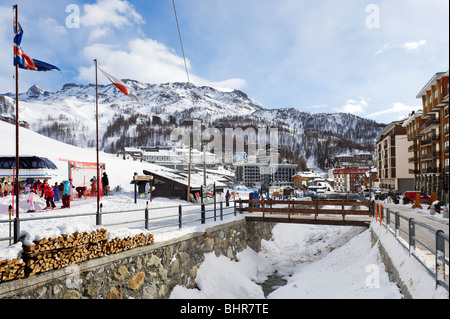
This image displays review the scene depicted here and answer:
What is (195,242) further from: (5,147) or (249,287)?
(5,147)

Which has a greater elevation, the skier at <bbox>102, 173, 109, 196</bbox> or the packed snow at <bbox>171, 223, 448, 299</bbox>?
the skier at <bbox>102, 173, 109, 196</bbox>

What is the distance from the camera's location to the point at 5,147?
5019 cm

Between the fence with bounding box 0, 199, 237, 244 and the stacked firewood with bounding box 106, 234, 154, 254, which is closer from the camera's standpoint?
the fence with bounding box 0, 199, 237, 244

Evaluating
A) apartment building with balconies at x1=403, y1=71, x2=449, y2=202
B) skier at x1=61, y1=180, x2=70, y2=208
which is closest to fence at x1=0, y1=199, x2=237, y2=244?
skier at x1=61, y1=180, x2=70, y2=208

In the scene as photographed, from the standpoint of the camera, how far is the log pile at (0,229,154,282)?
582cm

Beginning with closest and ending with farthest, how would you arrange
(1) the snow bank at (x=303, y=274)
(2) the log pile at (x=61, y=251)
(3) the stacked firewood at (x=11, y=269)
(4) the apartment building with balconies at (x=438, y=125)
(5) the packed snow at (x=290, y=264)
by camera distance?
(4) the apartment building with balconies at (x=438, y=125) → (3) the stacked firewood at (x=11, y=269) → (2) the log pile at (x=61, y=251) → (5) the packed snow at (x=290, y=264) → (1) the snow bank at (x=303, y=274)

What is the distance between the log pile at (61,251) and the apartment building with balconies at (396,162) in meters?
55.0

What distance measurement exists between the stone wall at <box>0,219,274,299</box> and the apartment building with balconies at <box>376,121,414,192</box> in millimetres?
50611

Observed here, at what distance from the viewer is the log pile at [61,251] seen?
582cm

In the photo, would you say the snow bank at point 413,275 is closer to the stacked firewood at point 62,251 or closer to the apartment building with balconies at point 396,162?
the stacked firewood at point 62,251

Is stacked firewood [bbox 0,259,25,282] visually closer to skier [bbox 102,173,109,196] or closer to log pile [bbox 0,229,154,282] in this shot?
log pile [bbox 0,229,154,282]

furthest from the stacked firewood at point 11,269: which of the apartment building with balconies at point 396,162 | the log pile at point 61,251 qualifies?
the apartment building with balconies at point 396,162

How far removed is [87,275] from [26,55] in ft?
22.6
